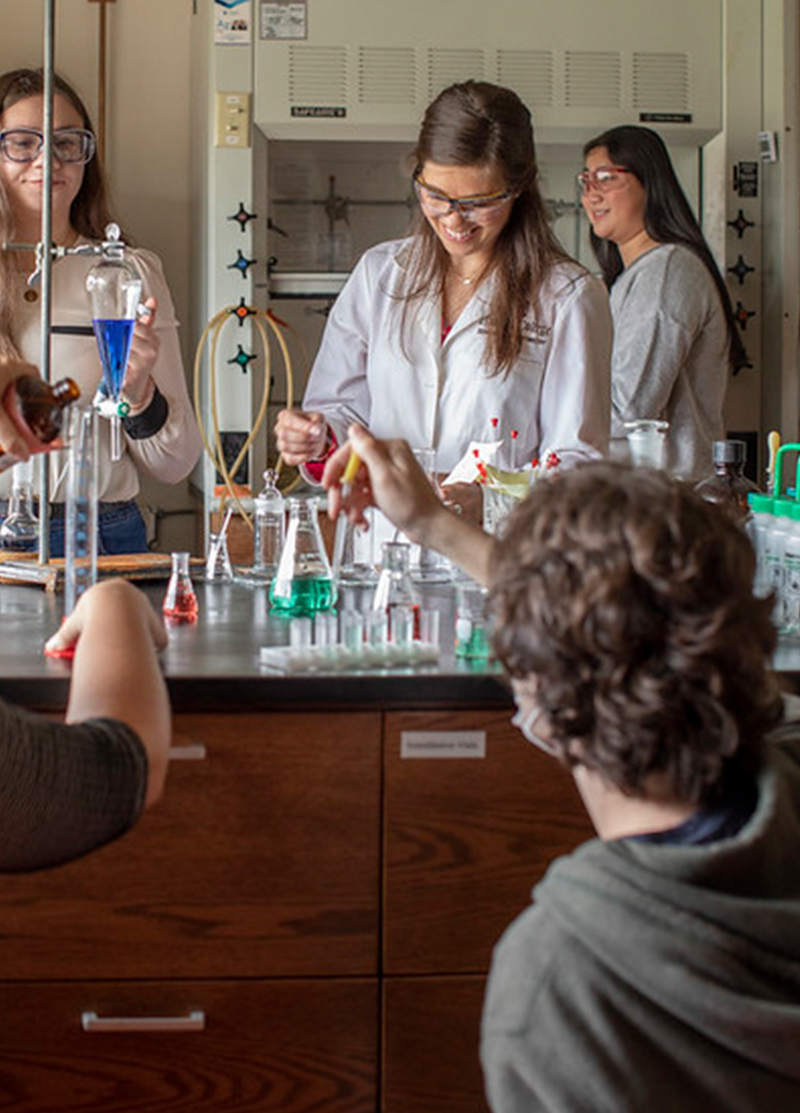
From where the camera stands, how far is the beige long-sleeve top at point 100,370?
2744 mm

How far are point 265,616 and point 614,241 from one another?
2.13 m

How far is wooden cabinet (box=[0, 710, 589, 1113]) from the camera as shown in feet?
Result: 5.31

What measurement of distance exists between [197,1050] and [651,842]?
825 mm

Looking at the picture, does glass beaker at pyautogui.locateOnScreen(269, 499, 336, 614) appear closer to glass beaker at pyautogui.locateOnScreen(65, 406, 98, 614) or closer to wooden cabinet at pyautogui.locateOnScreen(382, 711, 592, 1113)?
glass beaker at pyautogui.locateOnScreen(65, 406, 98, 614)

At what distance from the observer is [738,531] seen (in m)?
1.00

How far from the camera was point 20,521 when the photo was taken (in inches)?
95.1

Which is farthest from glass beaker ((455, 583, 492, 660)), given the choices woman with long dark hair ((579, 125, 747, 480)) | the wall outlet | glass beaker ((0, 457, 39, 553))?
the wall outlet

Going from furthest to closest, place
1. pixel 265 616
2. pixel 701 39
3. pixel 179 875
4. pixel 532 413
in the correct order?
pixel 701 39, pixel 532 413, pixel 265 616, pixel 179 875

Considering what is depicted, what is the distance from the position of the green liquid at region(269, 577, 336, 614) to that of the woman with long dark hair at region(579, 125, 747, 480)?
1470 mm

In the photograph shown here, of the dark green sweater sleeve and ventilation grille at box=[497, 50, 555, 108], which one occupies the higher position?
ventilation grille at box=[497, 50, 555, 108]

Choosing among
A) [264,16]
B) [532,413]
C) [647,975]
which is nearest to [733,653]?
[647,975]

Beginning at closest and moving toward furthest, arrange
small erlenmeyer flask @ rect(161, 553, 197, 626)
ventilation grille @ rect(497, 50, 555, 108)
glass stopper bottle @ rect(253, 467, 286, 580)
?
small erlenmeyer flask @ rect(161, 553, 197, 626) < glass stopper bottle @ rect(253, 467, 286, 580) < ventilation grille @ rect(497, 50, 555, 108)

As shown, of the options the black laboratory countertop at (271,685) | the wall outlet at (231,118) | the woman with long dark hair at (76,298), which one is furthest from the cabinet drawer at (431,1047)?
the wall outlet at (231,118)

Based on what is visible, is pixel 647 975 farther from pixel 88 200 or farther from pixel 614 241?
pixel 614 241
